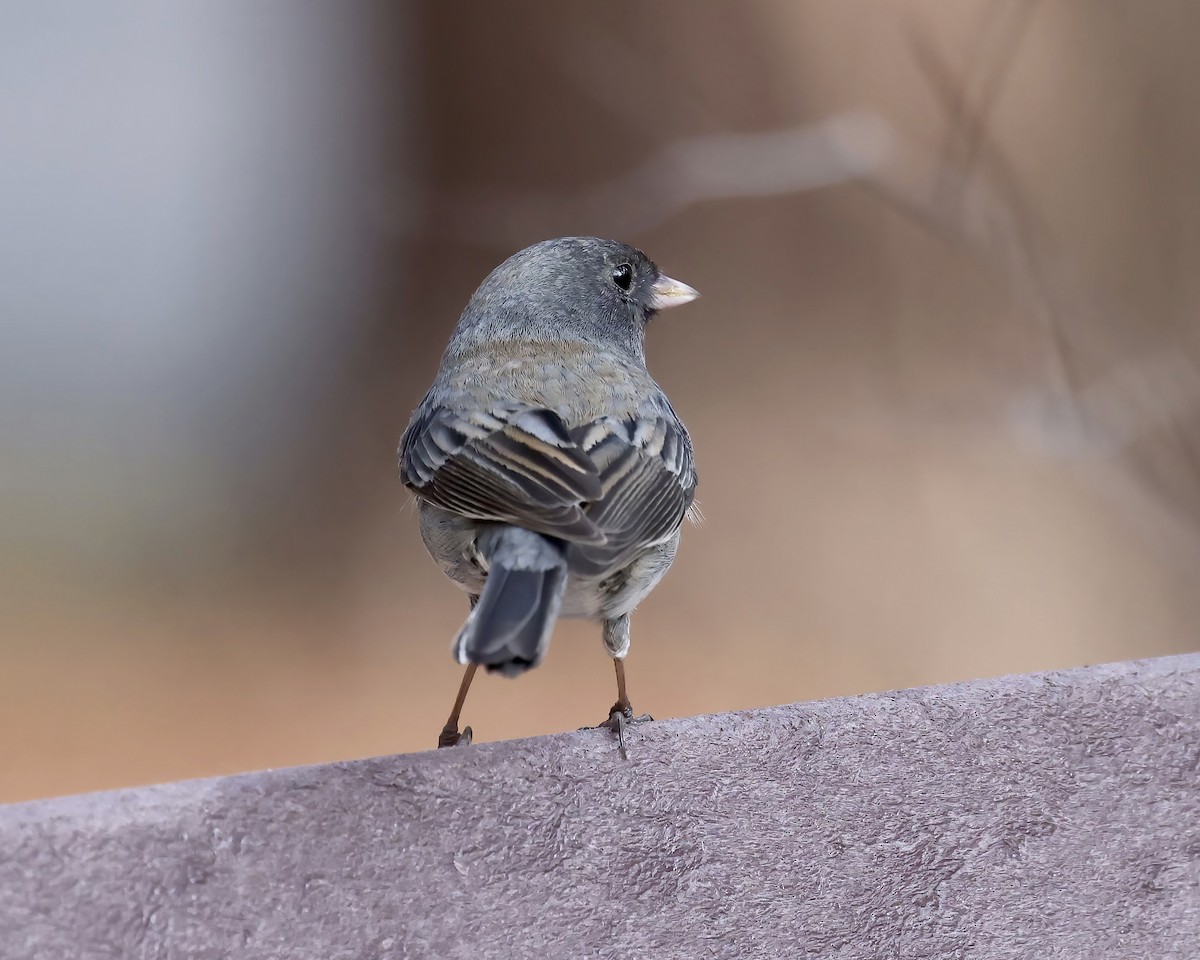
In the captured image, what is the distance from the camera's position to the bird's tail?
0.98 metres

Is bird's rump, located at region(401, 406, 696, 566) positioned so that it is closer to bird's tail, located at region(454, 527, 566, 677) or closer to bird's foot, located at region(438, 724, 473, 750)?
bird's tail, located at region(454, 527, 566, 677)

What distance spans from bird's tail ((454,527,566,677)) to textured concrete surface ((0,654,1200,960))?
96mm

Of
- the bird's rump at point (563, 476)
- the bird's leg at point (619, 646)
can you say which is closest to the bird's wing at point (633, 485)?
the bird's rump at point (563, 476)

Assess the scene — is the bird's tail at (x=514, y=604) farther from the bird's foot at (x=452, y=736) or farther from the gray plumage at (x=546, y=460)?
the bird's foot at (x=452, y=736)

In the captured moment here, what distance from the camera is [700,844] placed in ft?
3.34

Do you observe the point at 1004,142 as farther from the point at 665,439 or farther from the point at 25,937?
the point at 25,937

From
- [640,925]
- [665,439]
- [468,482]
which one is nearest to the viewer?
[640,925]

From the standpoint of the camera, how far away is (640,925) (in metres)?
0.98

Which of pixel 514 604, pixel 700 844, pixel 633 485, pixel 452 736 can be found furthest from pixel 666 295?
pixel 700 844

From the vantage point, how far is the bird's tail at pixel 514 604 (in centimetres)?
98

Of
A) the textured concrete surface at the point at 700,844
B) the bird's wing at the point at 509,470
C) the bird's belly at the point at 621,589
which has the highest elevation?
the bird's wing at the point at 509,470

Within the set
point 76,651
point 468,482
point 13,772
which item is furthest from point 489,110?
point 468,482

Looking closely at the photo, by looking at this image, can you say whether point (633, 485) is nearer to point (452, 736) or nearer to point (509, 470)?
point (509, 470)

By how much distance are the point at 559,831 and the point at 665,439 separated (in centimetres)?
64
